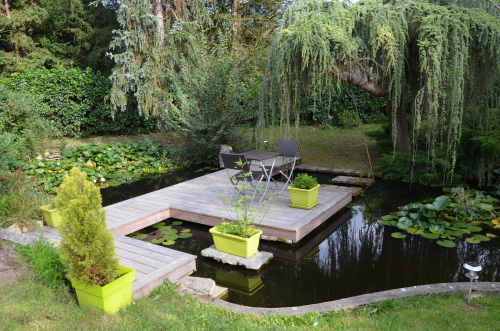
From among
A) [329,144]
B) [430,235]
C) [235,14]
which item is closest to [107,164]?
[329,144]

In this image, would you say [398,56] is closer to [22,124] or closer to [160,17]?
[160,17]

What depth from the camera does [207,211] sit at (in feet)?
16.8

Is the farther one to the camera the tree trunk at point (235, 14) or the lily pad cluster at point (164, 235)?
the tree trunk at point (235, 14)

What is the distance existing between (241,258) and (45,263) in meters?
1.81

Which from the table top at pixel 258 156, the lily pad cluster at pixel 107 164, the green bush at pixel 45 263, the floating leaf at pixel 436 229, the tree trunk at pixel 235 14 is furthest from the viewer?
the tree trunk at pixel 235 14

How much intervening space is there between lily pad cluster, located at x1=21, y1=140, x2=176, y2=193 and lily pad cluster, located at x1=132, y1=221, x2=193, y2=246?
2.57m

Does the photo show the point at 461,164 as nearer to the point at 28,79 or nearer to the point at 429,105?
the point at 429,105

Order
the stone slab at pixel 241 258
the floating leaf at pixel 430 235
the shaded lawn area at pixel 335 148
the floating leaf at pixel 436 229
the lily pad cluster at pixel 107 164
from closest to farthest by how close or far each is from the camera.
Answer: the stone slab at pixel 241 258, the floating leaf at pixel 430 235, the floating leaf at pixel 436 229, the lily pad cluster at pixel 107 164, the shaded lawn area at pixel 335 148

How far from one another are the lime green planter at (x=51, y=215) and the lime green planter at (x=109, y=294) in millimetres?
1912

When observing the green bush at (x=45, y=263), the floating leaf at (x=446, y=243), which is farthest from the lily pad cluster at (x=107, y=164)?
the floating leaf at (x=446, y=243)

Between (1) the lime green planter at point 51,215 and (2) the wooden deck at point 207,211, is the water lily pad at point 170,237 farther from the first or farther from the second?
(1) the lime green planter at point 51,215

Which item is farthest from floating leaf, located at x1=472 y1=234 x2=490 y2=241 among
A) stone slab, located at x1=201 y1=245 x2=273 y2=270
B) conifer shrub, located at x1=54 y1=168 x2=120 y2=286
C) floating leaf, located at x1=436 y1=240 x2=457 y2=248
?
conifer shrub, located at x1=54 y1=168 x2=120 y2=286

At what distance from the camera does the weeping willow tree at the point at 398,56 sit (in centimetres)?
539

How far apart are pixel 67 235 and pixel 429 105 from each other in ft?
16.6
